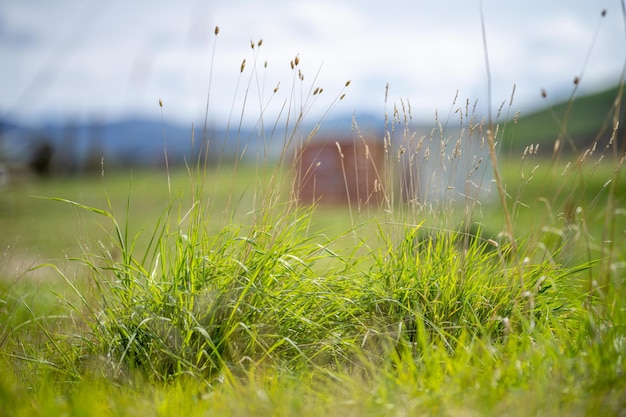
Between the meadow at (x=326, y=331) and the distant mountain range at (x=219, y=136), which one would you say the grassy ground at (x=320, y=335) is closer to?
the meadow at (x=326, y=331)

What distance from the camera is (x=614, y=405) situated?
1862 millimetres

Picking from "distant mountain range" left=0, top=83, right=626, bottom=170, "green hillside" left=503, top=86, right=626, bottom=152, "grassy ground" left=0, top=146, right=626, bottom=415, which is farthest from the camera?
"green hillside" left=503, top=86, right=626, bottom=152

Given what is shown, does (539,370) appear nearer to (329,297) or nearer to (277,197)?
(329,297)

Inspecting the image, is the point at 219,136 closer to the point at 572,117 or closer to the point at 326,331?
the point at 326,331

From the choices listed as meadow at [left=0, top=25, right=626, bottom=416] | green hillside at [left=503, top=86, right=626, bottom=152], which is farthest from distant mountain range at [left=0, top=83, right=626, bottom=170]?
meadow at [left=0, top=25, right=626, bottom=416]

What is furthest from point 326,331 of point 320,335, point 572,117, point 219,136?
point 572,117

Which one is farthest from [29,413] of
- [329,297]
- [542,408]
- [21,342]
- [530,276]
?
[530,276]

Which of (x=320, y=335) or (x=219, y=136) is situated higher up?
(x=219, y=136)

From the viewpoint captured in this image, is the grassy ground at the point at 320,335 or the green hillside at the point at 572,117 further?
the green hillside at the point at 572,117

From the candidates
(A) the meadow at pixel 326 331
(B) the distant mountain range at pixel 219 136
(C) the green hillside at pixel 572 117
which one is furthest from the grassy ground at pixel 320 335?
(C) the green hillside at pixel 572 117

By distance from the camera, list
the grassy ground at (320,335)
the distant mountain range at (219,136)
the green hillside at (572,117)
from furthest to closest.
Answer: the green hillside at (572,117) → the distant mountain range at (219,136) → the grassy ground at (320,335)

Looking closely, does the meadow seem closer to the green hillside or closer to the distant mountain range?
the distant mountain range

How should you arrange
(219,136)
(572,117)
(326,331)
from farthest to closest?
(572,117), (219,136), (326,331)

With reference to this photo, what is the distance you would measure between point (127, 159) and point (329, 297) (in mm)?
46833
